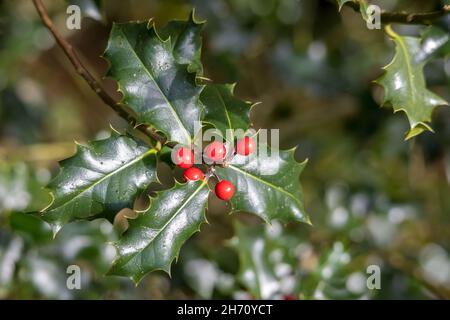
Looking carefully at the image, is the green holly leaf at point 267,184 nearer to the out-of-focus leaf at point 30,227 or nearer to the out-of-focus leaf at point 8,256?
the out-of-focus leaf at point 30,227

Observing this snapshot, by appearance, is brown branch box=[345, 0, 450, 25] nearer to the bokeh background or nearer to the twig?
the bokeh background

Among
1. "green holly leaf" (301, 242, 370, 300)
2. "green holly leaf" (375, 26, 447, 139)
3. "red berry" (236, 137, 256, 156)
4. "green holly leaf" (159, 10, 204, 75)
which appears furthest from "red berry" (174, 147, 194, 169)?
"green holly leaf" (301, 242, 370, 300)

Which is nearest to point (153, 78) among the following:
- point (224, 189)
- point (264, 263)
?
point (224, 189)

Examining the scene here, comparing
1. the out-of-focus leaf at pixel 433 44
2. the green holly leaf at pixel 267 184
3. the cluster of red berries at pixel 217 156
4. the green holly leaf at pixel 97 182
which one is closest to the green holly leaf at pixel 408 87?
the out-of-focus leaf at pixel 433 44

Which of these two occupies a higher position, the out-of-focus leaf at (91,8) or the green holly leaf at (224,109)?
the out-of-focus leaf at (91,8)

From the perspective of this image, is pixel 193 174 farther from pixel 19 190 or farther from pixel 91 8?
pixel 19 190
